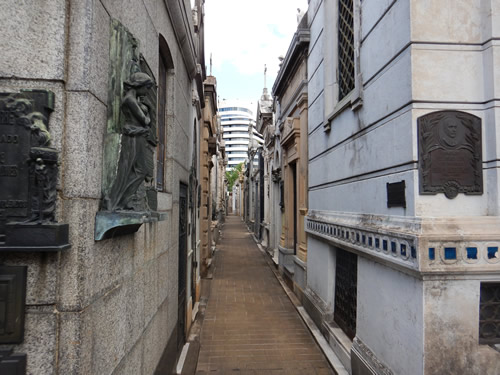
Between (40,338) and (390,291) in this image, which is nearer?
(40,338)

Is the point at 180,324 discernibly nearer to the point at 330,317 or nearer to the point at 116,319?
the point at 330,317

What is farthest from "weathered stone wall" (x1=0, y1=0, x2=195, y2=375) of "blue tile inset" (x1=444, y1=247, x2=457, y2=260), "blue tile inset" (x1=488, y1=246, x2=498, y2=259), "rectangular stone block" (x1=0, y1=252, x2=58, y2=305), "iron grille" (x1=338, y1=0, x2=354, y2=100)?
"iron grille" (x1=338, y1=0, x2=354, y2=100)

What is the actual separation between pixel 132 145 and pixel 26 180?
79 centimetres

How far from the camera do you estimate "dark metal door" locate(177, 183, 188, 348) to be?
5133mm

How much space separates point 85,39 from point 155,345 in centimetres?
288

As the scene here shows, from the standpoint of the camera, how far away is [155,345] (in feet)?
10.9

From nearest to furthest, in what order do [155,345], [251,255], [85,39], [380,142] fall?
[85,39]
[155,345]
[380,142]
[251,255]

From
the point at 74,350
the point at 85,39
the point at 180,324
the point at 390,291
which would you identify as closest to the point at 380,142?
the point at 390,291

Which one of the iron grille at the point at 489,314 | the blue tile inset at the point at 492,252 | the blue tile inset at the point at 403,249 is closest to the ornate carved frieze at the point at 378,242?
the blue tile inset at the point at 403,249

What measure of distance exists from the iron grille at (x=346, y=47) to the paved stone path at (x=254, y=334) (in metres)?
4.38

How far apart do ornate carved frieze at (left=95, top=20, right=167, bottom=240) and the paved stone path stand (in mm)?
3615

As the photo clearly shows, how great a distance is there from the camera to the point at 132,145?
7.80 feet

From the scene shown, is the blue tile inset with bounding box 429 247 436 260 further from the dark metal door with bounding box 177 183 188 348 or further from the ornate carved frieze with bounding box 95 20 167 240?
the dark metal door with bounding box 177 183 188 348

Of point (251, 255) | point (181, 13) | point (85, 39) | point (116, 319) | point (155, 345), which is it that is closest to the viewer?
point (85, 39)
